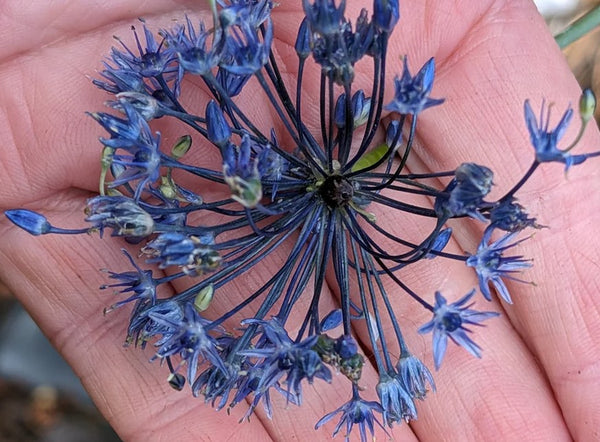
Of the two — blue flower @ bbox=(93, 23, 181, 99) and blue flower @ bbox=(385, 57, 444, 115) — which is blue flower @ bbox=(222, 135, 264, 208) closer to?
blue flower @ bbox=(385, 57, 444, 115)

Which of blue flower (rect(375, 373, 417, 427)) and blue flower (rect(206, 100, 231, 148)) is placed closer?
blue flower (rect(206, 100, 231, 148))

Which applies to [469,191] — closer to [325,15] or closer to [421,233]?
[325,15]

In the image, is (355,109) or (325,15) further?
(355,109)

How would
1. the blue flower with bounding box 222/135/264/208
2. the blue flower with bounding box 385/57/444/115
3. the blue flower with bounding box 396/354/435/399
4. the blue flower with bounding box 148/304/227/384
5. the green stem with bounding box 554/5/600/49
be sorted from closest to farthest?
the blue flower with bounding box 222/135/264/208 < the blue flower with bounding box 385/57/444/115 < the blue flower with bounding box 148/304/227/384 < the blue flower with bounding box 396/354/435/399 < the green stem with bounding box 554/5/600/49

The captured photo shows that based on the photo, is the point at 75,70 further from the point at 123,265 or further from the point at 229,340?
the point at 229,340

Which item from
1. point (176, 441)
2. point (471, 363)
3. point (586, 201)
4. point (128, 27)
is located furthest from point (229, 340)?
point (586, 201)

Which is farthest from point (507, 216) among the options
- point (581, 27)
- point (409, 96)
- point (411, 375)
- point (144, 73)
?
point (581, 27)

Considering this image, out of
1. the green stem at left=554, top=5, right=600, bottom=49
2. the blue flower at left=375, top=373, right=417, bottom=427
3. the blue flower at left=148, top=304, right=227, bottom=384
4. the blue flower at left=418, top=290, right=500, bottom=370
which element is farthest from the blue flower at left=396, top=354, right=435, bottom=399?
the green stem at left=554, top=5, right=600, bottom=49
